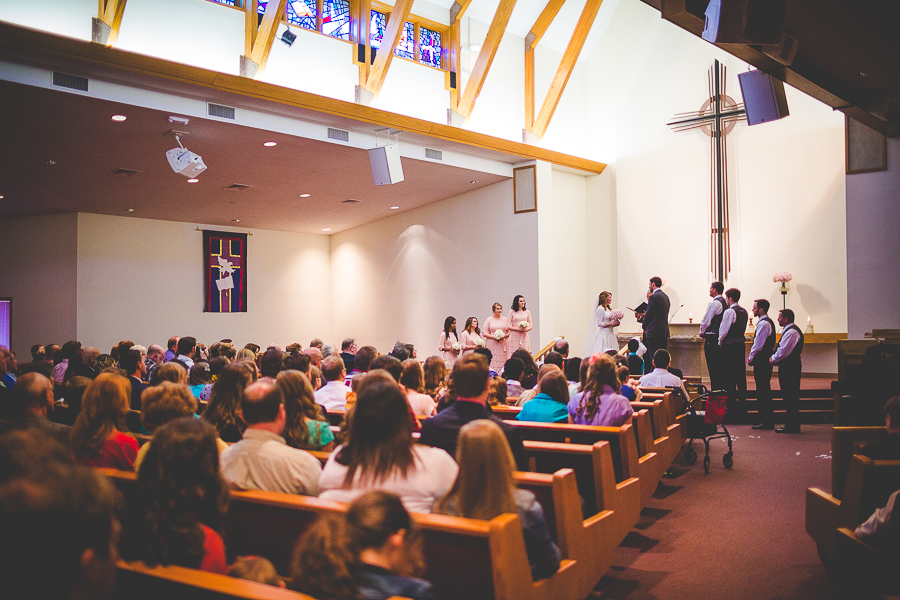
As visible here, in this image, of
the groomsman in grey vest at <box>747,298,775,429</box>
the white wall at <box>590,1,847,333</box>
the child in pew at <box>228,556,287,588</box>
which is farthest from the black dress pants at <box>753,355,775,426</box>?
the child in pew at <box>228,556,287,588</box>

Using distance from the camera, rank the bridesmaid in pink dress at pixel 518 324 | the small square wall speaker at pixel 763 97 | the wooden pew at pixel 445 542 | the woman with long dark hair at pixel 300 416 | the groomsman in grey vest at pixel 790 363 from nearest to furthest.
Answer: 1. the wooden pew at pixel 445 542
2. the woman with long dark hair at pixel 300 416
3. the small square wall speaker at pixel 763 97
4. the groomsman in grey vest at pixel 790 363
5. the bridesmaid in pink dress at pixel 518 324

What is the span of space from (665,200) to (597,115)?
2027mm

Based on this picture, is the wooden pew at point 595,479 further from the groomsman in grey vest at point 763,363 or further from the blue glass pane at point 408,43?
the blue glass pane at point 408,43

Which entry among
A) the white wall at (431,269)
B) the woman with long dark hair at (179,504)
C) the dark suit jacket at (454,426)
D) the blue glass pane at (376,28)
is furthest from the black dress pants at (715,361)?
the woman with long dark hair at (179,504)

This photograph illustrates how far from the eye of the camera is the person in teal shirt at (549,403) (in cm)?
366

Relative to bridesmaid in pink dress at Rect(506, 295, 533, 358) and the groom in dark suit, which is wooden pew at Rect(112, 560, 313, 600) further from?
bridesmaid in pink dress at Rect(506, 295, 533, 358)

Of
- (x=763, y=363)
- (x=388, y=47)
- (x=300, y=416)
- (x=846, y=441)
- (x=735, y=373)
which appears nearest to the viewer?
(x=300, y=416)

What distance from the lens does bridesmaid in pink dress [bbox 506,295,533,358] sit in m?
9.21

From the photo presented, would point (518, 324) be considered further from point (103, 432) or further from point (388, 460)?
point (388, 460)

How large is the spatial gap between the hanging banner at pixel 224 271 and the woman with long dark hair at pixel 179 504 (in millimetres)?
12029

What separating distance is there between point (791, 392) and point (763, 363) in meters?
0.40

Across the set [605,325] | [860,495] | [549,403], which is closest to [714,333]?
[605,325]

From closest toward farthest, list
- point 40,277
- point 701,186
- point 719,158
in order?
1. point 719,158
2. point 701,186
3. point 40,277

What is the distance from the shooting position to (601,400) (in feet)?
12.1
